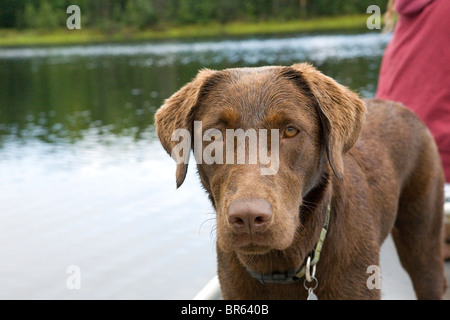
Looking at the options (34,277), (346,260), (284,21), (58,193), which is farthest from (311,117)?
(284,21)

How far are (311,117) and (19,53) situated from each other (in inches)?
2262

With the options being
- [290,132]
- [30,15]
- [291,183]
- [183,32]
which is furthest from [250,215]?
[183,32]

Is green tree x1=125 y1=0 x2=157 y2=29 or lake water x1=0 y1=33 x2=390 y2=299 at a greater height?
green tree x1=125 y1=0 x2=157 y2=29

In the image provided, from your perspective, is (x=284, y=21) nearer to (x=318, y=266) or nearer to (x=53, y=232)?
(x=53, y=232)

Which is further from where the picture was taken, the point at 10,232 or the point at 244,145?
the point at 10,232

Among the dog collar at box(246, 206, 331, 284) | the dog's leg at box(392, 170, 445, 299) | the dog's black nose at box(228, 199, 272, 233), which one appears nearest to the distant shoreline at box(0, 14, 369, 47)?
the dog's leg at box(392, 170, 445, 299)

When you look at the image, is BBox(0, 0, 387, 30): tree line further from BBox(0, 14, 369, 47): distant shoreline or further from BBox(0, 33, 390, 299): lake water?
BBox(0, 33, 390, 299): lake water

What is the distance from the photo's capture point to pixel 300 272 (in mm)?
2992

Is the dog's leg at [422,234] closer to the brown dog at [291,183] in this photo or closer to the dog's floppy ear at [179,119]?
the brown dog at [291,183]

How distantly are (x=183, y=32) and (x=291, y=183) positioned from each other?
7000cm

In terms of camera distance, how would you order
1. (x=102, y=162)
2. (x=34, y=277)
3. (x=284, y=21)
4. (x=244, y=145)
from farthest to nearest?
(x=284, y=21), (x=102, y=162), (x=34, y=277), (x=244, y=145)

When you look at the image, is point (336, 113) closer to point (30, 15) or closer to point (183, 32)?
point (30, 15)

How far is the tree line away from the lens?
6219 centimetres

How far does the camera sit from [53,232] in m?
10.3
